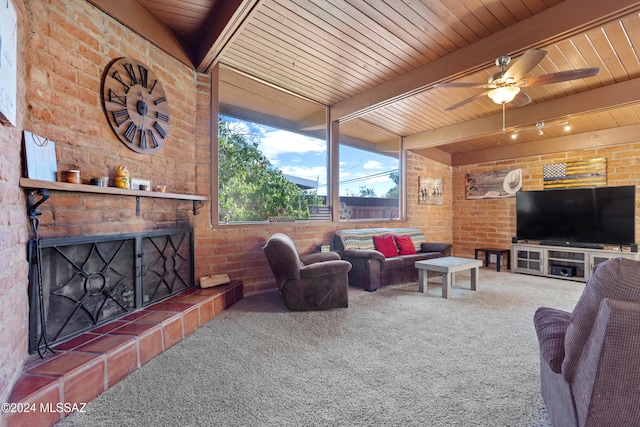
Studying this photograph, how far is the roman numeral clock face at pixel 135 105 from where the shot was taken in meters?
2.32

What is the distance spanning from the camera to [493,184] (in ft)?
20.0

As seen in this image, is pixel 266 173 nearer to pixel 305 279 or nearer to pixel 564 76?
pixel 305 279

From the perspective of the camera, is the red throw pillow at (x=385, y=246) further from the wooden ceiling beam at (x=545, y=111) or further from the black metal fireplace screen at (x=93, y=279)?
the black metal fireplace screen at (x=93, y=279)

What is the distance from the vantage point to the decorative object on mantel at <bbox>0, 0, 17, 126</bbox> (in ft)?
4.33

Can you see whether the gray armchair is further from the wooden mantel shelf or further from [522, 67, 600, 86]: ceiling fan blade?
the wooden mantel shelf

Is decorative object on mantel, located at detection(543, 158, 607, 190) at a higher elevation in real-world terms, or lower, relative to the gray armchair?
higher

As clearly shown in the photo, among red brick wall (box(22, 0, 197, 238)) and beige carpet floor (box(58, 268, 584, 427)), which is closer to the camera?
beige carpet floor (box(58, 268, 584, 427))

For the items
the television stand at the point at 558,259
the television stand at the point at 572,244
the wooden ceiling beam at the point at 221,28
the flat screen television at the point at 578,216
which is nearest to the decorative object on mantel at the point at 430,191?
the flat screen television at the point at 578,216

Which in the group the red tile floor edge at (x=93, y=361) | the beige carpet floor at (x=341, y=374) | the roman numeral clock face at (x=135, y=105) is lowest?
the beige carpet floor at (x=341, y=374)

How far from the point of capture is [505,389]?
1756 mm

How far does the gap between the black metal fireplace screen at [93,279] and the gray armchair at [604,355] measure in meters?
2.65

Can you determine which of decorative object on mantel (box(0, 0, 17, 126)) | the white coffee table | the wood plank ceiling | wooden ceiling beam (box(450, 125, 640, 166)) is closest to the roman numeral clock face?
the wood plank ceiling

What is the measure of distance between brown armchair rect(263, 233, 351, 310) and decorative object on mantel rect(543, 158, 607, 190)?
4.70 meters

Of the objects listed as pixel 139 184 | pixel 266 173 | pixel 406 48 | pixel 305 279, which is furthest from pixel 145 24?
pixel 305 279
